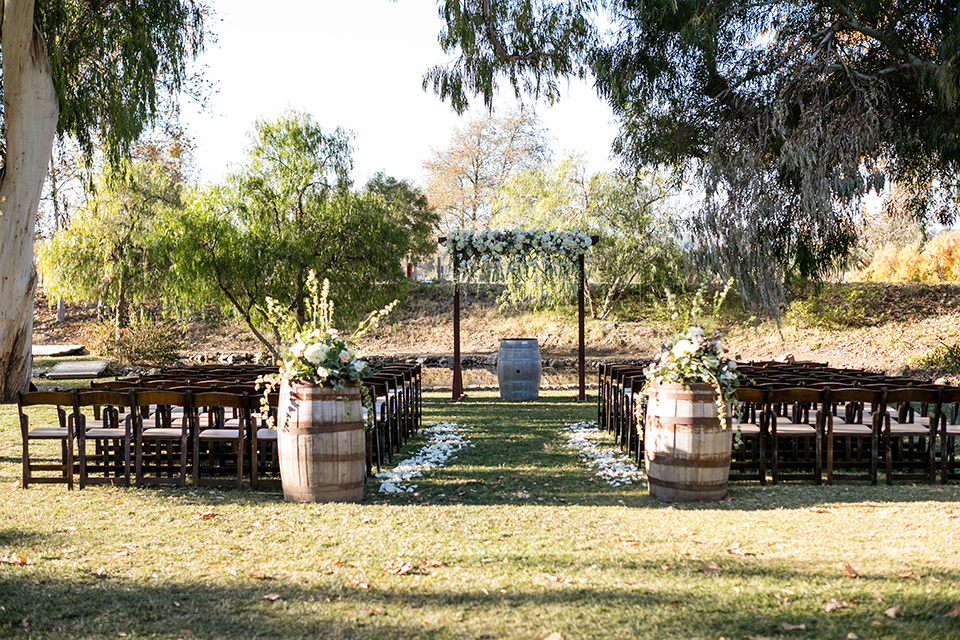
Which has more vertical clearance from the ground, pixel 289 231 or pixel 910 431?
pixel 289 231

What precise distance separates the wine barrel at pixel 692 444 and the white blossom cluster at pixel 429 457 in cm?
204

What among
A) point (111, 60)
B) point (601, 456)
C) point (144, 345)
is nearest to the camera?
point (601, 456)

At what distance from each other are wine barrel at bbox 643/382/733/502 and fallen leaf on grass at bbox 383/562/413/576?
2.44 m

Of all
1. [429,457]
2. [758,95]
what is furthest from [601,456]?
[758,95]

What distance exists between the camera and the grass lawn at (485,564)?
322cm

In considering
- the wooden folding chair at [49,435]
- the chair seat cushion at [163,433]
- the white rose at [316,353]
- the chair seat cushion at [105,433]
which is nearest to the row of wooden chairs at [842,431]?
the white rose at [316,353]

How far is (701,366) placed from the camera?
223 inches

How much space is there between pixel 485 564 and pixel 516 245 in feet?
35.0

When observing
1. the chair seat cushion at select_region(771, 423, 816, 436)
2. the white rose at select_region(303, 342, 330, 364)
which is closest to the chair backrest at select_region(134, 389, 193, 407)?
the white rose at select_region(303, 342, 330, 364)

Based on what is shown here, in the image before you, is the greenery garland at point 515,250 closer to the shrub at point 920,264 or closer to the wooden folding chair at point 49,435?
the wooden folding chair at point 49,435

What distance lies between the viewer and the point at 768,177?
12320 millimetres

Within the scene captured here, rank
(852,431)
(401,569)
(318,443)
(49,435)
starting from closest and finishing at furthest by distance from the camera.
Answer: (401,569) → (318,443) → (49,435) → (852,431)

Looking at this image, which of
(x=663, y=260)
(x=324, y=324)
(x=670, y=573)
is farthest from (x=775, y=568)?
(x=663, y=260)

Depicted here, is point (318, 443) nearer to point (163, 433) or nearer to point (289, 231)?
point (163, 433)
